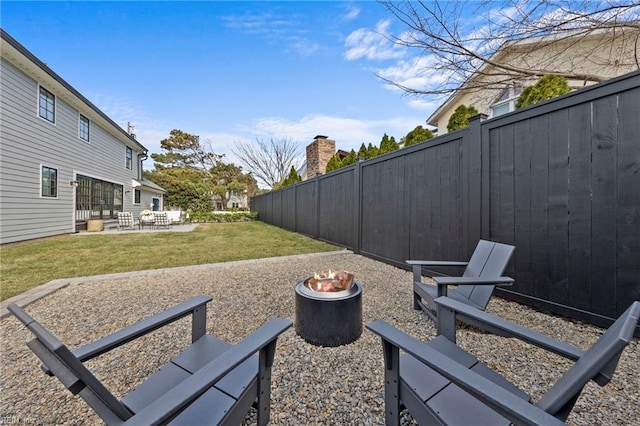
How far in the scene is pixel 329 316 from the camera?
7.17 feet

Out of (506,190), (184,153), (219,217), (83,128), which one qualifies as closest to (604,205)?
(506,190)

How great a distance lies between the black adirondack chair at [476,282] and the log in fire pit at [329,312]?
784 millimetres

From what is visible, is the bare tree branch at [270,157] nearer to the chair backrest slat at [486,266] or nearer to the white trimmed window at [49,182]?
the white trimmed window at [49,182]

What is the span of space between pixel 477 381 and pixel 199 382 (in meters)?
1.06

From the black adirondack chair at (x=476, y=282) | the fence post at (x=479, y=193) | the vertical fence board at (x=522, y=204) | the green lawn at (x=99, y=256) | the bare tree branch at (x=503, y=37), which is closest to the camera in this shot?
the black adirondack chair at (x=476, y=282)

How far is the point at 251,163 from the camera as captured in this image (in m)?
25.4

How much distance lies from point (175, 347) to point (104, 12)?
1020cm

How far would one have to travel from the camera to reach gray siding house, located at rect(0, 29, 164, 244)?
7.10m

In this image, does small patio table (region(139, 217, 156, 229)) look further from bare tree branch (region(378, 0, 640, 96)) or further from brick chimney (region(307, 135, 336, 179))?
bare tree branch (region(378, 0, 640, 96))

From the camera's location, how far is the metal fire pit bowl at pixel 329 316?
218cm

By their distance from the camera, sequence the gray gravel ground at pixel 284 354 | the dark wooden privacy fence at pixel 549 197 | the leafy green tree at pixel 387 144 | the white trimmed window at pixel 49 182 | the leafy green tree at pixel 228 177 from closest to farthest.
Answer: the gray gravel ground at pixel 284 354, the dark wooden privacy fence at pixel 549 197, the white trimmed window at pixel 49 182, the leafy green tree at pixel 387 144, the leafy green tree at pixel 228 177

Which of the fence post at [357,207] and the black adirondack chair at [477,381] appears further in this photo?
the fence post at [357,207]

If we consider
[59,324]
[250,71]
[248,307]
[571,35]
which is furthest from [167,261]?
[250,71]

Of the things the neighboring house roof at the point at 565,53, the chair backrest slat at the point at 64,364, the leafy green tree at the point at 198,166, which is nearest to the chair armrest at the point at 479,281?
the chair backrest slat at the point at 64,364
